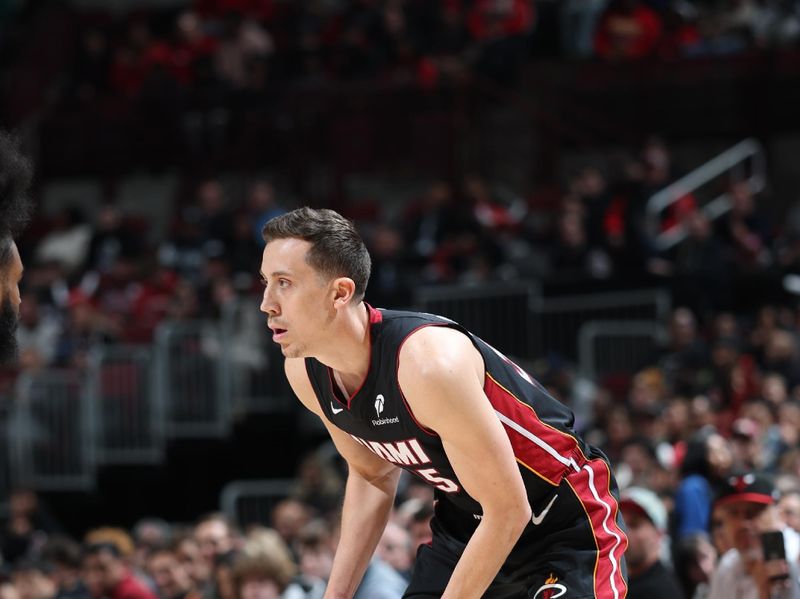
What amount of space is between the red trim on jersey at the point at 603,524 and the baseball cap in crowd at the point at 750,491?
1.50m

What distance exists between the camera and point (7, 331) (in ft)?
12.6

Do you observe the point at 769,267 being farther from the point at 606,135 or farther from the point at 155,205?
the point at 155,205

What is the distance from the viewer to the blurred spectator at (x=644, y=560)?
22.7 feet

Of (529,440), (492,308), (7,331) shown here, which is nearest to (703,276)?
(492,308)

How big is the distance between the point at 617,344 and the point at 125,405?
17.1 ft

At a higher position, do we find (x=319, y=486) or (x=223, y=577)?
(x=223, y=577)

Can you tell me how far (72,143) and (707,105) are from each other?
28.5 ft

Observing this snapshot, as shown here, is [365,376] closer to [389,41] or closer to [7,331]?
[7,331]

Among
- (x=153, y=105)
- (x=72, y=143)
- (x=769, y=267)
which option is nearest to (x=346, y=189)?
(x=153, y=105)

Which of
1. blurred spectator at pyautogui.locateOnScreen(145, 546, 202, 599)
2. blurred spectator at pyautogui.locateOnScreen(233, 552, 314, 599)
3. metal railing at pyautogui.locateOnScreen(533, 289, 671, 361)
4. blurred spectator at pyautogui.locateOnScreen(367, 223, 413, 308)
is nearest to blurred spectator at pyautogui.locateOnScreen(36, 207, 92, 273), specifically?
blurred spectator at pyautogui.locateOnScreen(367, 223, 413, 308)

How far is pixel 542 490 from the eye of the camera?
5055 mm

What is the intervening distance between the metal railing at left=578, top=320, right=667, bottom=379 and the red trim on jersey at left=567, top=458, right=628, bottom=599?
→ 9567 millimetres

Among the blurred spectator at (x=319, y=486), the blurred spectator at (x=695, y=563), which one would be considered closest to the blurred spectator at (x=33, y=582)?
the blurred spectator at (x=319, y=486)

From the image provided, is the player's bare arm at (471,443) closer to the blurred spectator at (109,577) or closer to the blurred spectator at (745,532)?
the blurred spectator at (745,532)
